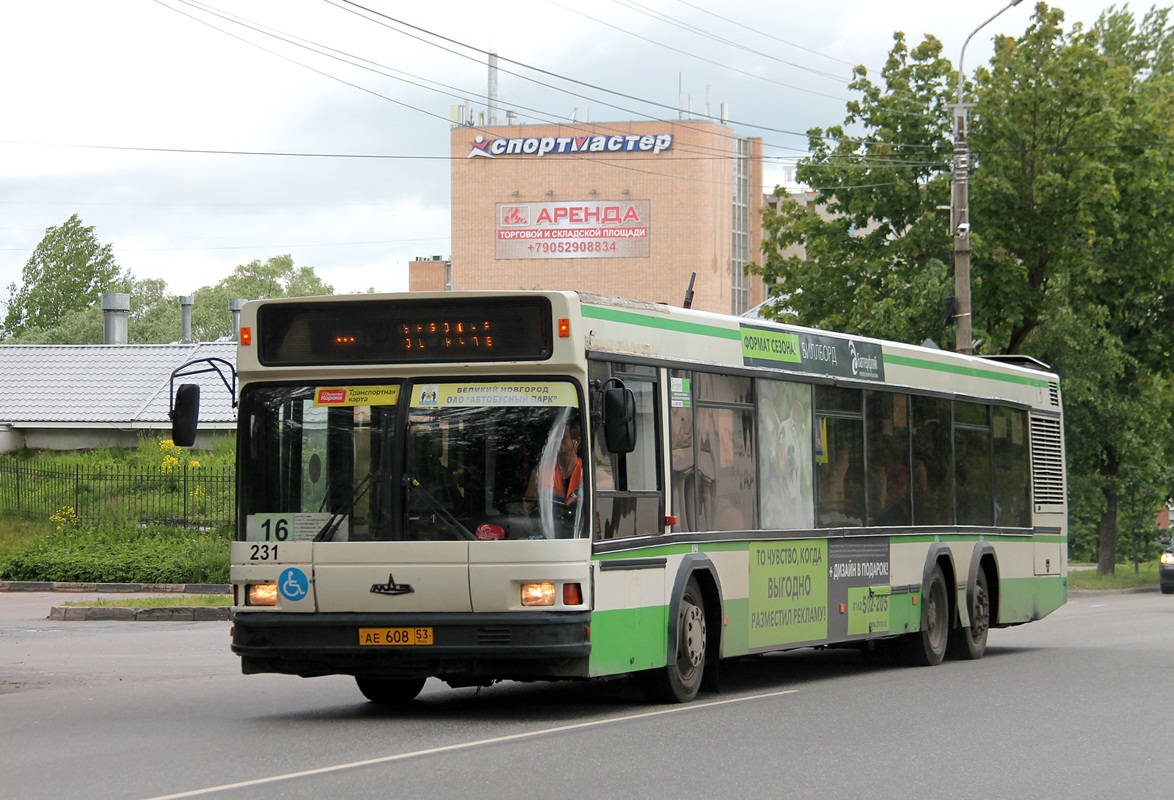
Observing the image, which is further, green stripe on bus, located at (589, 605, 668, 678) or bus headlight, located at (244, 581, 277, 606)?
bus headlight, located at (244, 581, 277, 606)

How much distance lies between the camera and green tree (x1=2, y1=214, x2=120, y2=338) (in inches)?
4092

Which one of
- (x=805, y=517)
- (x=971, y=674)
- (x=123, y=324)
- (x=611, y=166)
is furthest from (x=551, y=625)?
(x=611, y=166)

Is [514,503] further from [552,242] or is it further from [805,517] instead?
[552,242]

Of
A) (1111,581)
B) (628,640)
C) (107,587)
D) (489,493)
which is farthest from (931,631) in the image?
(1111,581)

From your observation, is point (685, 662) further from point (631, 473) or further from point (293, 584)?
point (293, 584)

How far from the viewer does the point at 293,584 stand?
11414mm

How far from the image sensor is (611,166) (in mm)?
114312

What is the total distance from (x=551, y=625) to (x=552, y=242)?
345 ft

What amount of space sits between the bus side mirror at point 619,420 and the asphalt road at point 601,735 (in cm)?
176

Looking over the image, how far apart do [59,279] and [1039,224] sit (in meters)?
78.1

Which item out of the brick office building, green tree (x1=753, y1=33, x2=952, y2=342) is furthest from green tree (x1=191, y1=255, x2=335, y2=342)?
green tree (x1=753, y1=33, x2=952, y2=342)

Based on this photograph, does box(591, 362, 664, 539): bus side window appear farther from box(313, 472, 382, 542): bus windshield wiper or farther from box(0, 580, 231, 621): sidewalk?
box(0, 580, 231, 621): sidewalk

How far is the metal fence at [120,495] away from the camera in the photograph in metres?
32.0

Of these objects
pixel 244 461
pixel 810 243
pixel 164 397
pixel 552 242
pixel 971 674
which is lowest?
pixel 971 674
